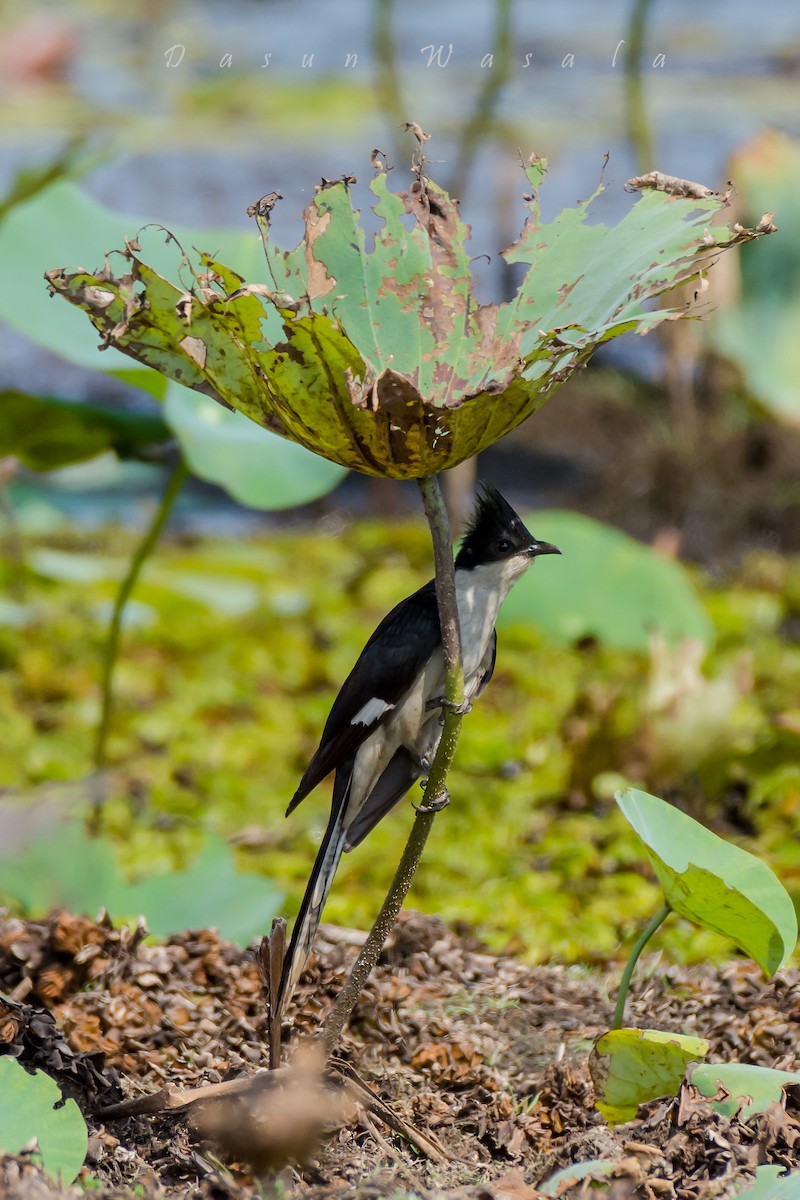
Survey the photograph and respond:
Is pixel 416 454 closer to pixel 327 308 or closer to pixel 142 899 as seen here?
pixel 327 308

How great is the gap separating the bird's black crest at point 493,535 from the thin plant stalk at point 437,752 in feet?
0.73

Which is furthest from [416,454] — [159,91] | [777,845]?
[159,91]

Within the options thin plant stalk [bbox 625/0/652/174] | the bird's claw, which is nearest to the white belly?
the bird's claw

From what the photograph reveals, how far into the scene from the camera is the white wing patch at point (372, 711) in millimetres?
1327

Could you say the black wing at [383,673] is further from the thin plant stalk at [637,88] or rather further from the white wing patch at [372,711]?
the thin plant stalk at [637,88]

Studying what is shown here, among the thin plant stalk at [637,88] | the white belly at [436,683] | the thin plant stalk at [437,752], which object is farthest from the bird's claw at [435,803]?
the thin plant stalk at [637,88]

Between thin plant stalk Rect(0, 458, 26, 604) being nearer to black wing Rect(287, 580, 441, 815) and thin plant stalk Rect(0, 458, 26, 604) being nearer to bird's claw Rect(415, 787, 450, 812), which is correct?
black wing Rect(287, 580, 441, 815)

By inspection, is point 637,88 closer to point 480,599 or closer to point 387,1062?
point 480,599

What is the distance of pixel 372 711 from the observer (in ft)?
4.36

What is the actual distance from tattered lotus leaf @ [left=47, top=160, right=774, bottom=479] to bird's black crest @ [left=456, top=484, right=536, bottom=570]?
10.3 inches

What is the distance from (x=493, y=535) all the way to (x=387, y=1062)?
24.2 inches

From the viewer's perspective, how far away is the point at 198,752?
115 inches

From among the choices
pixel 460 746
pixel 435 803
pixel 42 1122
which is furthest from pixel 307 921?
pixel 460 746

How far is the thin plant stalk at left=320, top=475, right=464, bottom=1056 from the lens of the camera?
3.82 ft
